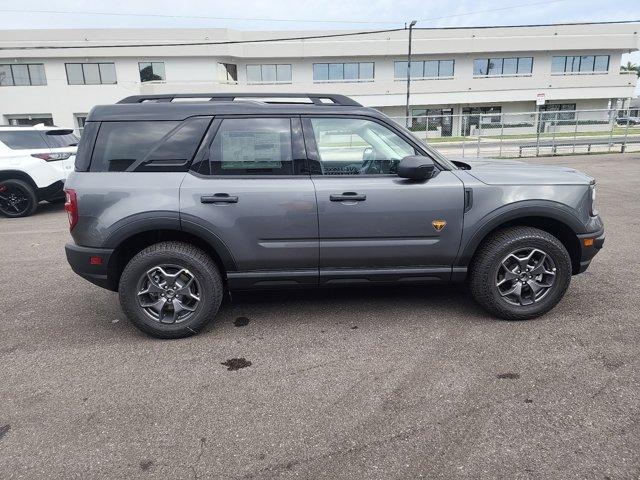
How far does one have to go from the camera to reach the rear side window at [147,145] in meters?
3.62

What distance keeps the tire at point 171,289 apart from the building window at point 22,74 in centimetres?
3890

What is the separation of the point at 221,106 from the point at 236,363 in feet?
6.52

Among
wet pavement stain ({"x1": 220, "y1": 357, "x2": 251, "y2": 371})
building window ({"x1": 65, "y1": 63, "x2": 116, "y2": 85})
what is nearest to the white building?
building window ({"x1": 65, "y1": 63, "x2": 116, "y2": 85})

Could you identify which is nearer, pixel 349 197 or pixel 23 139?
pixel 349 197

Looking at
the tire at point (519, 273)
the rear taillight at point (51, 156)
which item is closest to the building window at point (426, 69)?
the rear taillight at point (51, 156)

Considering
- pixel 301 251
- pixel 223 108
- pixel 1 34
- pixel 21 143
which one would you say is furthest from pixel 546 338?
pixel 1 34

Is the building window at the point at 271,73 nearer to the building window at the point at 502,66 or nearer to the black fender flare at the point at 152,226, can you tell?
the building window at the point at 502,66

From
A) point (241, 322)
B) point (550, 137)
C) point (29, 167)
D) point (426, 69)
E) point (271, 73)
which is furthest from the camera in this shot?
point (426, 69)

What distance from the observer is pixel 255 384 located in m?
3.10

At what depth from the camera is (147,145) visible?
12.0 ft

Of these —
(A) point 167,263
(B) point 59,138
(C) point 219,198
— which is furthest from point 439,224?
(B) point 59,138

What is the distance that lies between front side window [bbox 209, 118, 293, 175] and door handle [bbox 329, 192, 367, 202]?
16.1 inches

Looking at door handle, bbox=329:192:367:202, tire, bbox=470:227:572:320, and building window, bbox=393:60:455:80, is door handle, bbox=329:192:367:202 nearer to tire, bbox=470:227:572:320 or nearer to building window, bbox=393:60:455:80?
tire, bbox=470:227:572:320

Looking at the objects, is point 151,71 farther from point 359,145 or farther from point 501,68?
point 359,145
